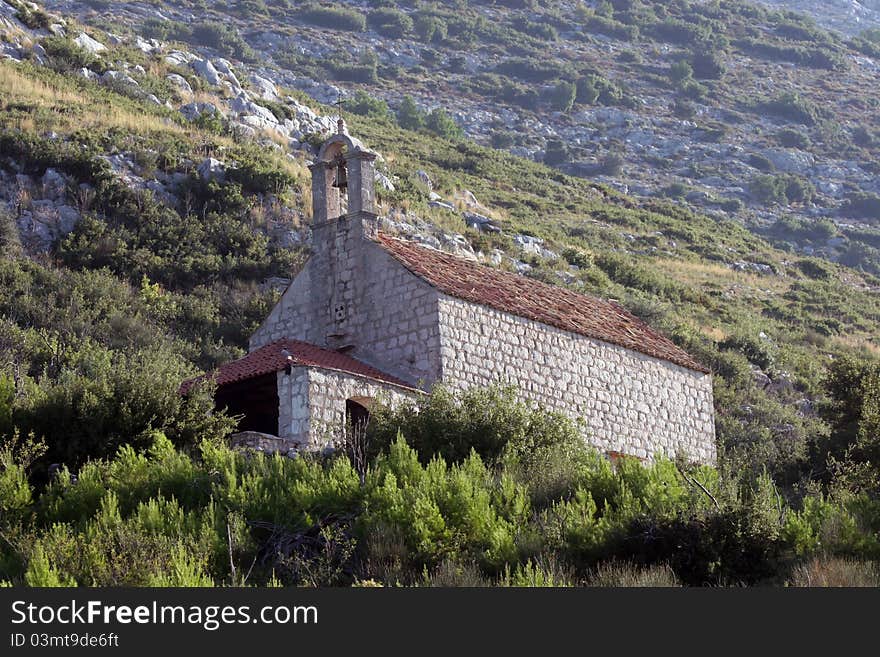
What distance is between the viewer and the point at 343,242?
26.1 meters

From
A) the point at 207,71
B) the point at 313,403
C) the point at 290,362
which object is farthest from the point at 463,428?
the point at 207,71

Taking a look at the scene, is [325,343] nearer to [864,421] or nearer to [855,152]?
[864,421]

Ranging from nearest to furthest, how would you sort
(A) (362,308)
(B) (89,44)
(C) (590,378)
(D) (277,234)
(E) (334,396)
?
1. (E) (334,396)
2. (A) (362,308)
3. (C) (590,378)
4. (D) (277,234)
5. (B) (89,44)

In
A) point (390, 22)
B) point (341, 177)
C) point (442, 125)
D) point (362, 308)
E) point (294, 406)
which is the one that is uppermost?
point (390, 22)

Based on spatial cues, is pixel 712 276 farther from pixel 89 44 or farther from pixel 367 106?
pixel 367 106

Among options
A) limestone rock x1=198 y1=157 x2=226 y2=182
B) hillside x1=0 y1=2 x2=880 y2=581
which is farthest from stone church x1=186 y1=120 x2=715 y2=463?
limestone rock x1=198 y1=157 x2=226 y2=182

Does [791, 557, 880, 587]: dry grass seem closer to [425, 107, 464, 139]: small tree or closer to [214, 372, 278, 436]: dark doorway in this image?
[214, 372, 278, 436]: dark doorway

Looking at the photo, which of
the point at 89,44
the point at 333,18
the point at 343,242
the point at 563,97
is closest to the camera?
the point at 343,242

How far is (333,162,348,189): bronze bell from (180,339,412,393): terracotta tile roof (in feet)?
11.9

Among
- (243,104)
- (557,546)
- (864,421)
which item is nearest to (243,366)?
(557,546)

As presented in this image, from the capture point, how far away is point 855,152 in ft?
317

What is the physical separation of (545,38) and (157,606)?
106843 mm

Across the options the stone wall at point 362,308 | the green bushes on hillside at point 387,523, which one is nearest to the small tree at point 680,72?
the stone wall at point 362,308

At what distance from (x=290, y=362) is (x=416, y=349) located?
3.45 meters
